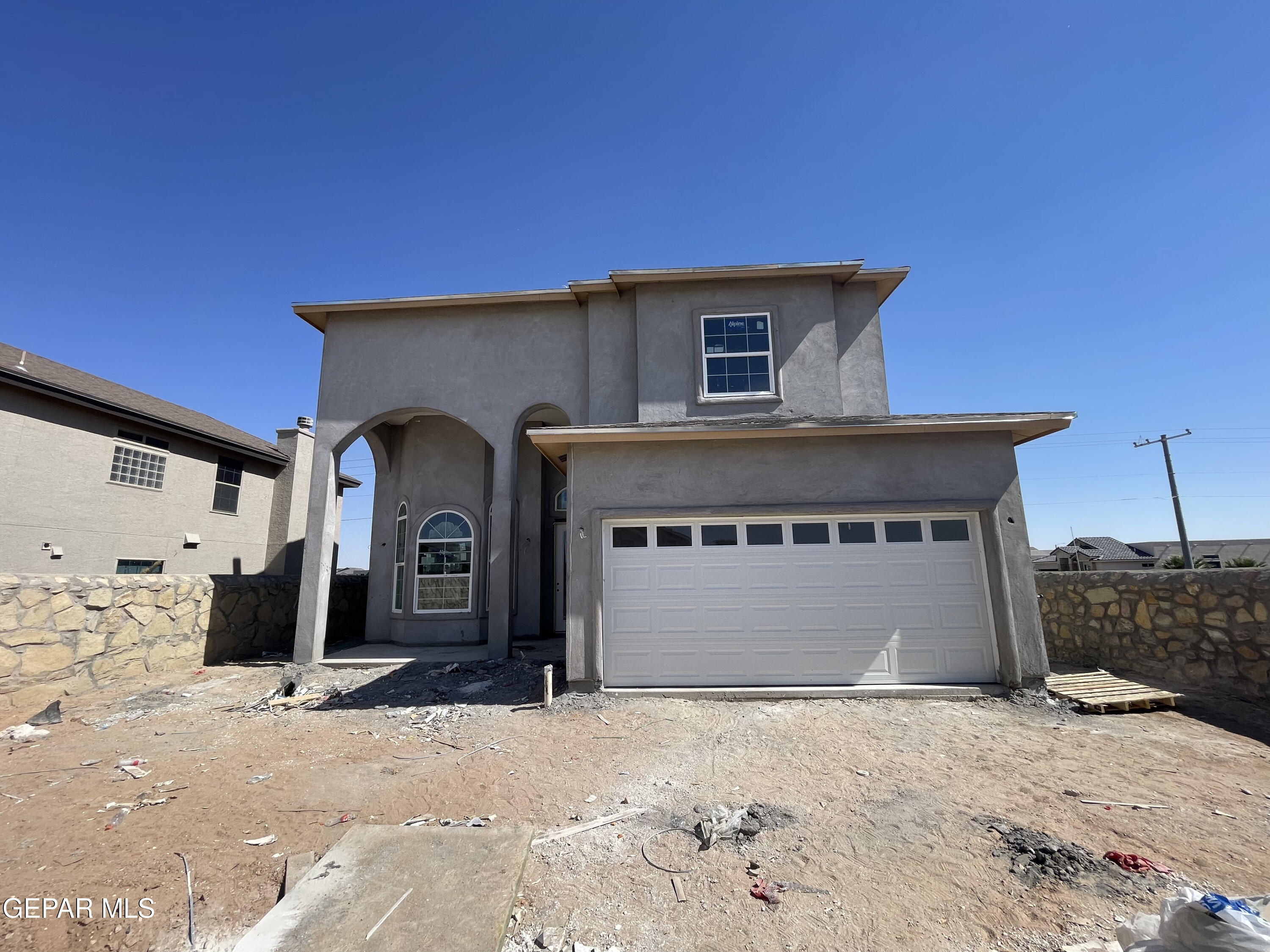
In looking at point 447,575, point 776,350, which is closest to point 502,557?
point 447,575

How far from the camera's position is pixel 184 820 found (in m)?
4.59

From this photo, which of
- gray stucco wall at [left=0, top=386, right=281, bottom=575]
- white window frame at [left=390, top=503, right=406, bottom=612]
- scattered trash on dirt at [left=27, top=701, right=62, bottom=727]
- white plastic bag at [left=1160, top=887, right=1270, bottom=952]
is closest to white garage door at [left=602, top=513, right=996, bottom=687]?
white plastic bag at [left=1160, top=887, right=1270, bottom=952]

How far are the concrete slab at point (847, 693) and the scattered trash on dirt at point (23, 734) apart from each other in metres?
7.29

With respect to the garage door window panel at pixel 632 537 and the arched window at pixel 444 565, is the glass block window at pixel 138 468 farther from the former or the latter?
the garage door window panel at pixel 632 537

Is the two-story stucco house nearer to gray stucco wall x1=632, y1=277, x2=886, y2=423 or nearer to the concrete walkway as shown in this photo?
gray stucco wall x1=632, y1=277, x2=886, y2=423

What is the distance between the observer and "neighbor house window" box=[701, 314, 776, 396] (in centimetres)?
1097

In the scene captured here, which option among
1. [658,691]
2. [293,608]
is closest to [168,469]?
[293,608]

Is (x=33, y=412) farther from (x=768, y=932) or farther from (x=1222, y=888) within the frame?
(x=1222, y=888)

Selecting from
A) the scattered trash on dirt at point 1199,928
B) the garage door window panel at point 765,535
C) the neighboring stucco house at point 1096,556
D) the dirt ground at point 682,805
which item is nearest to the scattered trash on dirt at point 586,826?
the dirt ground at point 682,805

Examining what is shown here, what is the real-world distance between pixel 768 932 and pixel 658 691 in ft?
15.7

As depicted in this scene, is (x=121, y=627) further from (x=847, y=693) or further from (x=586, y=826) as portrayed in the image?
(x=847, y=693)

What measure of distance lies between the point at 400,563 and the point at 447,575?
1.22 meters

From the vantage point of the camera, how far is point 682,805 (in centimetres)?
472

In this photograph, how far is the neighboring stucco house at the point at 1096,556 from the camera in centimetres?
3180
